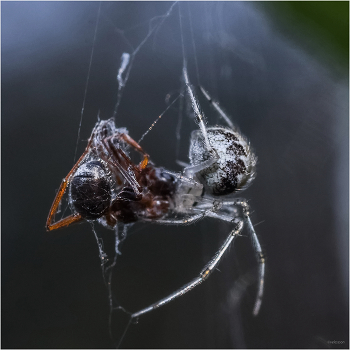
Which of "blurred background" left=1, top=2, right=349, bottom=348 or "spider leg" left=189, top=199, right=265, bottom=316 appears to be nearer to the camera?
"spider leg" left=189, top=199, right=265, bottom=316

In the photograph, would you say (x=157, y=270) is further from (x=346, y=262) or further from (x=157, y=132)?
(x=346, y=262)

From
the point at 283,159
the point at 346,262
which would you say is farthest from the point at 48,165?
the point at 346,262

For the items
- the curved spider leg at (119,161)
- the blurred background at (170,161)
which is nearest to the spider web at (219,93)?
the blurred background at (170,161)

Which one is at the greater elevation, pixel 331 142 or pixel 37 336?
pixel 331 142

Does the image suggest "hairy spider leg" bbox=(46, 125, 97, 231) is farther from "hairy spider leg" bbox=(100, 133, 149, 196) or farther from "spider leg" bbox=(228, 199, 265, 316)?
"spider leg" bbox=(228, 199, 265, 316)

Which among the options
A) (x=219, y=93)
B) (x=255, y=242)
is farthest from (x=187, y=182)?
(x=219, y=93)

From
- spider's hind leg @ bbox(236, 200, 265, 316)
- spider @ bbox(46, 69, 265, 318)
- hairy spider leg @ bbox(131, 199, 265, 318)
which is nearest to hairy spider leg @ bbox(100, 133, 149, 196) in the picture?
spider @ bbox(46, 69, 265, 318)

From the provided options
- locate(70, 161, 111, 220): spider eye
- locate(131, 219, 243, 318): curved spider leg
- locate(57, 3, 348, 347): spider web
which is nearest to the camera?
locate(70, 161, 111, 220): spider eye
